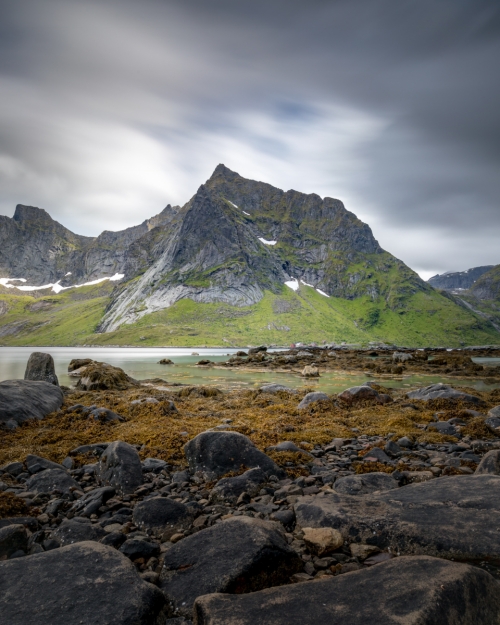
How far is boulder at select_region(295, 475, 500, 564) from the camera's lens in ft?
15.9

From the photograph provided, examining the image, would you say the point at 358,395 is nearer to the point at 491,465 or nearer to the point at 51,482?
the point at 491,465

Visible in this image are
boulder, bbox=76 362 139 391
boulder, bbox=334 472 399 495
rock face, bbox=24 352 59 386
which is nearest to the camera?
boulder, bbox=334 472 399 495

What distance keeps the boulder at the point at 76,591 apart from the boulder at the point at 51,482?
143 inches

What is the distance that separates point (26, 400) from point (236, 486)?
13.7 m

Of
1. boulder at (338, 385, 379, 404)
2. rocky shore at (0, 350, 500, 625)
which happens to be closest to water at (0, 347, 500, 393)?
boulder at (338, 385, 379, 404)

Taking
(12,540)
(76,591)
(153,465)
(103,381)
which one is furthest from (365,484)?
(103,381)

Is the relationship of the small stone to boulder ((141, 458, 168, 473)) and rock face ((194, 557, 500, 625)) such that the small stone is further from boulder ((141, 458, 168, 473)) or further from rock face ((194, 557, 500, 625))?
boulder ((141, 458, 168, 473))

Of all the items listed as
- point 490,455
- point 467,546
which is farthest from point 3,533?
point 490,455

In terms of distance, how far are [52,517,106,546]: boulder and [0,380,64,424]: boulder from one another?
11102 millimetres

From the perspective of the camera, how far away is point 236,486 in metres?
7.32

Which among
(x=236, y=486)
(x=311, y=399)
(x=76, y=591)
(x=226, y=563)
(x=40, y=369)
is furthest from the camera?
(x=40, y=369)

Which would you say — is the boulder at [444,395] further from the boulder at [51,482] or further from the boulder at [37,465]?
the boulder at [37,465]

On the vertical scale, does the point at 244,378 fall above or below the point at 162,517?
below

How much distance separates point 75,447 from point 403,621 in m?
10.8
